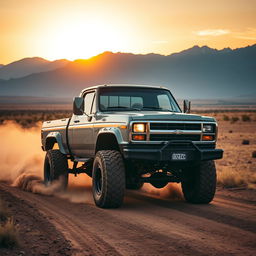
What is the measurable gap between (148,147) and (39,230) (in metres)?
2.51

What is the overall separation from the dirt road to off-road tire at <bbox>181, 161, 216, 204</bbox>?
0.21 meters

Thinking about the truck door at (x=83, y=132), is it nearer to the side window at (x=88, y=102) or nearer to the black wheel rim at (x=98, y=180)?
the side window at (x=88, y=102)

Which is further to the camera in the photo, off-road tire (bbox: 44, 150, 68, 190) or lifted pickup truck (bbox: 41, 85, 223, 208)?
off-road tire (bbox: 44, 150, 68, 190)

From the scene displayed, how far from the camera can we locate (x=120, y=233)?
23.2 ft

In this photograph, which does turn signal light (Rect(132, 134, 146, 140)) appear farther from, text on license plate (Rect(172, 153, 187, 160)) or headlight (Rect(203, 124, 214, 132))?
headlight (Rect(203, 124, 214, 132))

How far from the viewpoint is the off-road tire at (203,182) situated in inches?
385

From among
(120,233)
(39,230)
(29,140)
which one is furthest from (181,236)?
(29,140)

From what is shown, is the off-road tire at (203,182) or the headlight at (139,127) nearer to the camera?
the headlight at (139,127)

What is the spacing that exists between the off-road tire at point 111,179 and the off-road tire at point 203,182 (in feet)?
5.20

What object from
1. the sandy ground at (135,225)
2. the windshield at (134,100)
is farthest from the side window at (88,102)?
the sandy ground at (135,225)

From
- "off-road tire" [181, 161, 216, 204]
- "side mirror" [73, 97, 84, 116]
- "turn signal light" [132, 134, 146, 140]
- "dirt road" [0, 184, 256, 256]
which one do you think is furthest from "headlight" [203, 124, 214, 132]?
"side mirror" [73, 97, 84, 116]

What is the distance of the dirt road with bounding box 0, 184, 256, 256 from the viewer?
6230mm

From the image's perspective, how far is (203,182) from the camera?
977 centimetres

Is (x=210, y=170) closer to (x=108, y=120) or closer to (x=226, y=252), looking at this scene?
(x=108, y=120)
